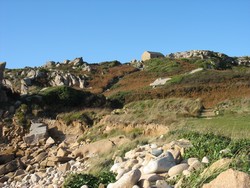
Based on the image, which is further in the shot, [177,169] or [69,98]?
[69,98]

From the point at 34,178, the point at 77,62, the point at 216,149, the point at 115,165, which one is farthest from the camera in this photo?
the point at 77,62

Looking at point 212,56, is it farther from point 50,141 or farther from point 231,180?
point 231,180

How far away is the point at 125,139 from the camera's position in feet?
56.9

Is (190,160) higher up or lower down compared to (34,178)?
higher up

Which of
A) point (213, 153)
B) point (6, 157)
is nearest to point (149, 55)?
point (6, 157)

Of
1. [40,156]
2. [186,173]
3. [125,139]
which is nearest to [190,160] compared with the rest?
[186,173]

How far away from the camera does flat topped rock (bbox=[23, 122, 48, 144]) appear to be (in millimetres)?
20922

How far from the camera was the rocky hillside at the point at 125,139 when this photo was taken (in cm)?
850

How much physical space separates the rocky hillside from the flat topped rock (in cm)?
5

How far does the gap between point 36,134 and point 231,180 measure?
16.4 meters

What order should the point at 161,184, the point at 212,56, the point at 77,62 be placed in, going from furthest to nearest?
the point at 77,62 → the point at 212,56 → the point at 161,184

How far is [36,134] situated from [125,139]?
19.4 feet

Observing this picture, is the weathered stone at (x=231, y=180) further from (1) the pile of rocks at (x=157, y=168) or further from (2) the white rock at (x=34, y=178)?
(2) the white rock at (x=34, y=178)

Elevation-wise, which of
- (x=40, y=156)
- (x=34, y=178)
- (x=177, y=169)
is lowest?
(x=34, y=178)
